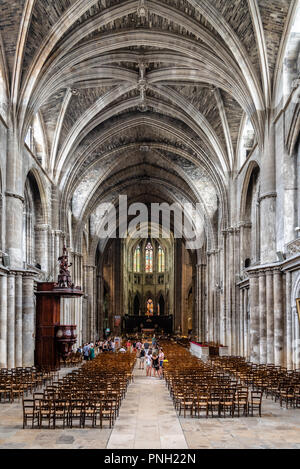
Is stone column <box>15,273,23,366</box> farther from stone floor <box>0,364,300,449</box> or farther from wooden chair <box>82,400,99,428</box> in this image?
wooden chair <box>82,400,99,428</box>

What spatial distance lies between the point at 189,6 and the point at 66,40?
6.70m

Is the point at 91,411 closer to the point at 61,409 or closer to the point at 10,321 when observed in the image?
the point at 61,409

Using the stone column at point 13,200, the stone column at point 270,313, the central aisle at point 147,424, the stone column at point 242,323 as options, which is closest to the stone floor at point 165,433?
the central aisle at point 147,424

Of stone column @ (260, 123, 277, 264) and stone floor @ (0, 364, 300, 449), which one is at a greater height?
stone column @ (260, 123, 277, 264)

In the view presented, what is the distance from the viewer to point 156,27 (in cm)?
2897

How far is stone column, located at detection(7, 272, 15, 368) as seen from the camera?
24672mm

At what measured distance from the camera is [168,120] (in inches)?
1604

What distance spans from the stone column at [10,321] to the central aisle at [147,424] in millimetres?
7004

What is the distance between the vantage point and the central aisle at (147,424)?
1088 centimetres

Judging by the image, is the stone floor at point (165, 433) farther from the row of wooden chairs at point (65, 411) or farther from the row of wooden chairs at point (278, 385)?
the row of wooden chairs at point (278, 385)

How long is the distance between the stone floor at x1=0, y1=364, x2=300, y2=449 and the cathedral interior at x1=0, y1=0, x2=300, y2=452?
954cm

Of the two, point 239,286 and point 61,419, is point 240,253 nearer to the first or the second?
point 239,286

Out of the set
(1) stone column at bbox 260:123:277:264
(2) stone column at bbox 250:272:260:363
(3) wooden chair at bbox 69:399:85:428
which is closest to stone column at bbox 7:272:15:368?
(2) stone column at bbox 250:272:260:363

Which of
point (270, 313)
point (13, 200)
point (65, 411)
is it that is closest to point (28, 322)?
point (13, 200)
